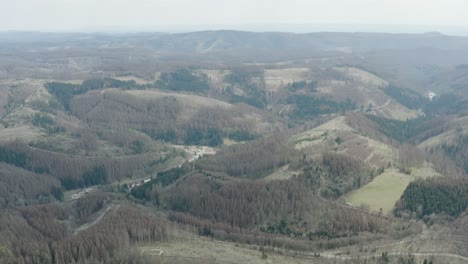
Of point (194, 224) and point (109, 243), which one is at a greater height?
point (109, 243)

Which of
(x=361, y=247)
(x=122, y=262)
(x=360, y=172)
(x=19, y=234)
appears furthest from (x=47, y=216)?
(x=360, y=172)

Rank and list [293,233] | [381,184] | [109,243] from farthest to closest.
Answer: [381,184], [293,233], [109,243]

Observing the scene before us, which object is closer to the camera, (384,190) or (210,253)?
(210,253)

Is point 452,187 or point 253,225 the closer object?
point 253,225

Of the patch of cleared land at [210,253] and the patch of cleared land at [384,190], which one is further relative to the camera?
the patch of cleared land at [384,190]

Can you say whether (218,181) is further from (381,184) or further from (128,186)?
(381,184)

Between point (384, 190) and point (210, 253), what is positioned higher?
point (210, 253)

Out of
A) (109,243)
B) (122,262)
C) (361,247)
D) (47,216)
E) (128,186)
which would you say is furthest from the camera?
(128,186)

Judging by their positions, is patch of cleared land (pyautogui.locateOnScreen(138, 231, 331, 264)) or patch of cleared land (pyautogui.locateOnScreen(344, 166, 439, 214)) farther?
patch of cleared land (pyautogui.locateOnScreen(344, 166, 439, 214))
